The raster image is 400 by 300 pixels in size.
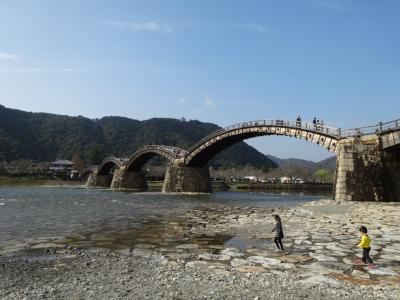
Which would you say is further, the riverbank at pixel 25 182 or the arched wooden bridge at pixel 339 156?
the riverbank at pixel 25 182

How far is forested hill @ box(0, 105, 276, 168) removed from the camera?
161 metres

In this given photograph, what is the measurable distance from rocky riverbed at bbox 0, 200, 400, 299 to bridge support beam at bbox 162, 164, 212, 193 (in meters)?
36.8

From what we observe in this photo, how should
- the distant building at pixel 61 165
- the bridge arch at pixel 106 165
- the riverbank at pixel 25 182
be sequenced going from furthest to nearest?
the distant building at pixel 61 165 < the riverbank at pixel 25 182 < the bridge arch at pixel 106 165

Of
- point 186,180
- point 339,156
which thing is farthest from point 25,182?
point 339,156

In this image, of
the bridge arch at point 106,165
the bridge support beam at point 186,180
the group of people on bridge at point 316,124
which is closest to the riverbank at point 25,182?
the bridge arch at point 106,165

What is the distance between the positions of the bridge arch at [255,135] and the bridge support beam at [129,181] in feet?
78.0

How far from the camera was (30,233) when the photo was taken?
14.7m

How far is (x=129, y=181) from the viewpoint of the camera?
248ft

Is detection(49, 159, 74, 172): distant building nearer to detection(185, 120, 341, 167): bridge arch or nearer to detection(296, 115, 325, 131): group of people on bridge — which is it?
detection(185, 120, 341, 167): bridge arch

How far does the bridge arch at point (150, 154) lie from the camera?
184 ft

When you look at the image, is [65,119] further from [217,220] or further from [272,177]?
[217,220]

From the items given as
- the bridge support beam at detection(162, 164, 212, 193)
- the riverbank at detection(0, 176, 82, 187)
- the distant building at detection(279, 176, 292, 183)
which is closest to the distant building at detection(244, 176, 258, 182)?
the distant building at detection(279, 176, 292, 183)

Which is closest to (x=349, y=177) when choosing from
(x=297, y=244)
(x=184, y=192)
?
(x=297, y=244)

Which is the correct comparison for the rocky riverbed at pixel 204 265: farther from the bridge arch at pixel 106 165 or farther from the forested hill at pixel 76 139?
the forested hill at pixel 76 139
